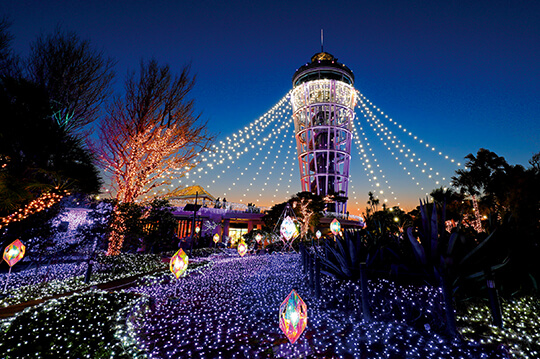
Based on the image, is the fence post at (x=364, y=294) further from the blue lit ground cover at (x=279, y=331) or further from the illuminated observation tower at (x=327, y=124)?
the illuminated observation tower at (x=327, y=124)

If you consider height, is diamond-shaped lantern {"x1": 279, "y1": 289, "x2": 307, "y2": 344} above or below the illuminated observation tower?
below

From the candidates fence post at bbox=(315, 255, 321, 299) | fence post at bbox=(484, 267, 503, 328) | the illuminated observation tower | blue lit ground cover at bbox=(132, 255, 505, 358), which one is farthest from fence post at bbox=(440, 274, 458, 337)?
the illuminated observation tower

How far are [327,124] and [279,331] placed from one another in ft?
125

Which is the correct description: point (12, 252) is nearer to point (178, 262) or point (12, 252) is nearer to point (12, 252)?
point (12, 252)

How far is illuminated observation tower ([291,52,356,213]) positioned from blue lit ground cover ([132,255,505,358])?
33327 mm

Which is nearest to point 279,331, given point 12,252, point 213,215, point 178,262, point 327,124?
point 178,262

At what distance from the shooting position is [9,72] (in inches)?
322

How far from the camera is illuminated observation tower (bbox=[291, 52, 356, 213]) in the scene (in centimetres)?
3822

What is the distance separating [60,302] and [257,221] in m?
23.2

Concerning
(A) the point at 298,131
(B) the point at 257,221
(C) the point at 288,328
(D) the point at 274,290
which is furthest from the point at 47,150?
(A) the point at 298,131

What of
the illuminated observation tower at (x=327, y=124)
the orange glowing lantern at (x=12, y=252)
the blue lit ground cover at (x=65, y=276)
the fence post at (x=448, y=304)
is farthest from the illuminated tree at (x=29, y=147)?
the illuminated observation tower at (x=327, y=124)

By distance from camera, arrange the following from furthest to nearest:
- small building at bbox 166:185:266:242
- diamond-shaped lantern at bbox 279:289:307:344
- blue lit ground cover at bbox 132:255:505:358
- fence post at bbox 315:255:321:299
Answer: small building at bbox 166:185:266:242
fence post at bbox 315:255:321:299
blue lit ground cover at bbox 132:255:505:358
diamond-shaped lantern at bbox 279:289:307:344

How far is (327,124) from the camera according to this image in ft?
127

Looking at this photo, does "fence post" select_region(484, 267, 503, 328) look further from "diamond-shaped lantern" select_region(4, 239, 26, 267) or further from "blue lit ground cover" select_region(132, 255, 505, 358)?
"diamond-shaped lantern" select_region(4, 239, 26, 267)
